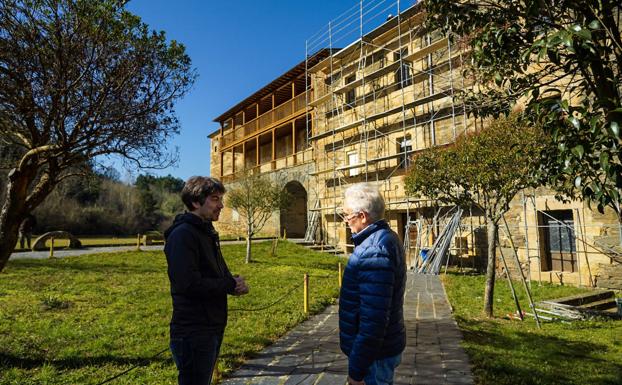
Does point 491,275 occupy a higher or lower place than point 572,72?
lower

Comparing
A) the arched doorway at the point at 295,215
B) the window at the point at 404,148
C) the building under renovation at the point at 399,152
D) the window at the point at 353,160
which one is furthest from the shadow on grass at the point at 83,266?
the arched doorway at the point at 295,215

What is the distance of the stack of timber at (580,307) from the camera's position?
23.2 feet

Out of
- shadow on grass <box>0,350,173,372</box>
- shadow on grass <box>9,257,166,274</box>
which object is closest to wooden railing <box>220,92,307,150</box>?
shadow on grass <box>9,257,166,274</box>

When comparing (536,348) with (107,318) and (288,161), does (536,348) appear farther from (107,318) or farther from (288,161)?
(288,161)

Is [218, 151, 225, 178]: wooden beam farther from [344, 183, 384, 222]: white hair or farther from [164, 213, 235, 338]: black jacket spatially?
[344, 183, 384, 222]: white hair

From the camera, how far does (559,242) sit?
10.8m

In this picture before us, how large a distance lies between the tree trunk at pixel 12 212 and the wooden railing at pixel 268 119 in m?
18.4

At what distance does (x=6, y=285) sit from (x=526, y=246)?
1388 cm

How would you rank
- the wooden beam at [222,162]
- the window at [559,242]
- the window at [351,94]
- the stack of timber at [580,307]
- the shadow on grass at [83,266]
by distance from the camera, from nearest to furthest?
the stack of timber at [580,307], the window at [559,242], the shadow on grass at [83,266], the window at [351,94], the wooden beam at [222,162]

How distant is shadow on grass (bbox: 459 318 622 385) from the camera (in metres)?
3.90

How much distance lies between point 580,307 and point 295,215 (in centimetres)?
1801

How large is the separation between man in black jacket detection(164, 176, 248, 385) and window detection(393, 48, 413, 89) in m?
14.1

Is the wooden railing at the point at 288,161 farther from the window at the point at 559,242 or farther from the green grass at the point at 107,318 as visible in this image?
the window at the point at 559,242

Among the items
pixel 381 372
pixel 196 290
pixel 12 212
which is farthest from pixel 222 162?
pixel 381 372
